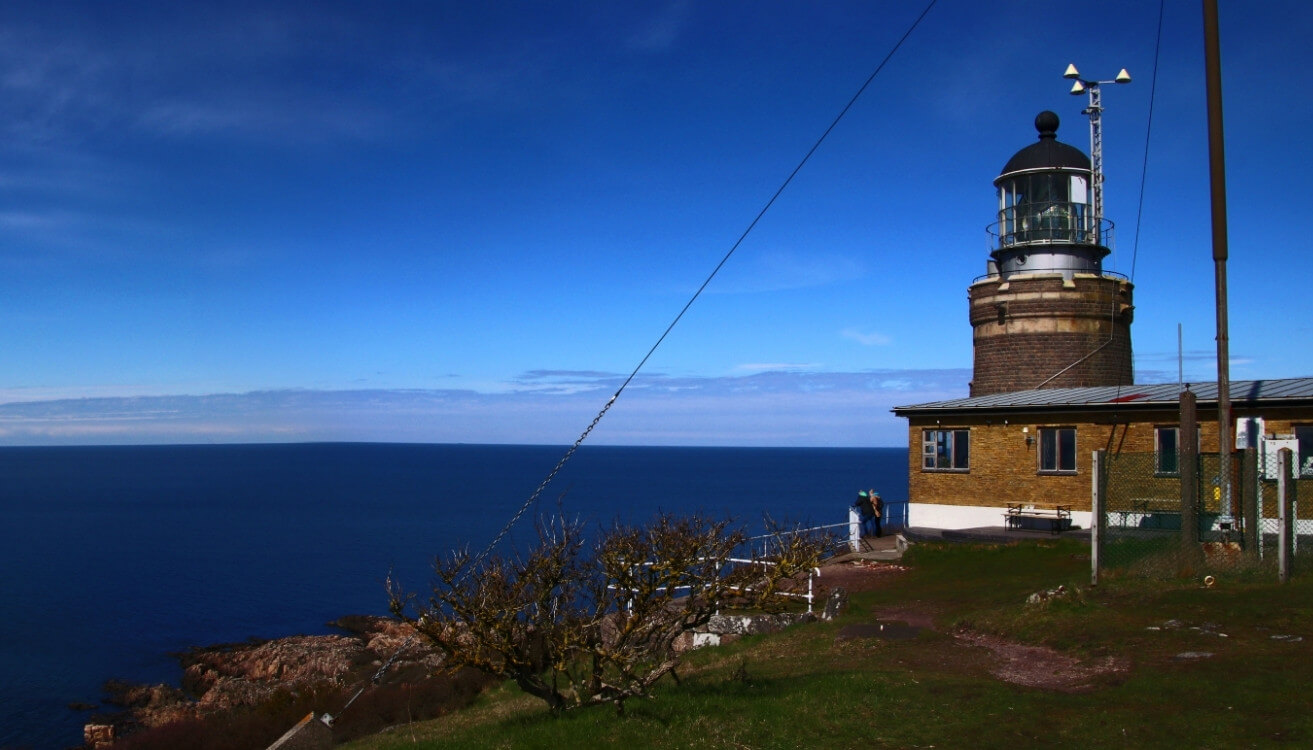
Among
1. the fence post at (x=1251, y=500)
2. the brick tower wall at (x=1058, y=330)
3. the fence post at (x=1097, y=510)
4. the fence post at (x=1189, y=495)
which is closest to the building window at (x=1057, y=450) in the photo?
the brick tower wall at (x=1058, y=330)

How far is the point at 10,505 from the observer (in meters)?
104

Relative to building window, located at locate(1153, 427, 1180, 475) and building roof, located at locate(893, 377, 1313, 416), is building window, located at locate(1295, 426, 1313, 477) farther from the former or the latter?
building window, located at locate(1153, 427, 1180, 475)

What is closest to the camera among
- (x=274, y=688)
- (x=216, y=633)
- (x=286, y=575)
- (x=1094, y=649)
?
(x=1094, y=649)

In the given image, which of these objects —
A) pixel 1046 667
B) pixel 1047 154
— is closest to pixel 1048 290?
pixel 1047 154

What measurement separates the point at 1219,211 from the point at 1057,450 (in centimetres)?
994

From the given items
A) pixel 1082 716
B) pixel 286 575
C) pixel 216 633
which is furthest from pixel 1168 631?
pixel 286 575

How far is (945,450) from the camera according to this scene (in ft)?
89.4

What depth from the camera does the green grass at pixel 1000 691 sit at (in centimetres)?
822

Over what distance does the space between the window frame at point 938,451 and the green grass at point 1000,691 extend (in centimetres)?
1186

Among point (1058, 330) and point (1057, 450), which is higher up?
point (1058, 330)

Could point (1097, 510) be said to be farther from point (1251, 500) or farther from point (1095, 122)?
point (1095, 122)

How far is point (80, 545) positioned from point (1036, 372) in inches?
2501

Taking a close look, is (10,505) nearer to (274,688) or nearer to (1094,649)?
(274,688)

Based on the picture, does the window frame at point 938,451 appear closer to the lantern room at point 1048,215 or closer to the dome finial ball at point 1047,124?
the lantern room at point 1048,215
